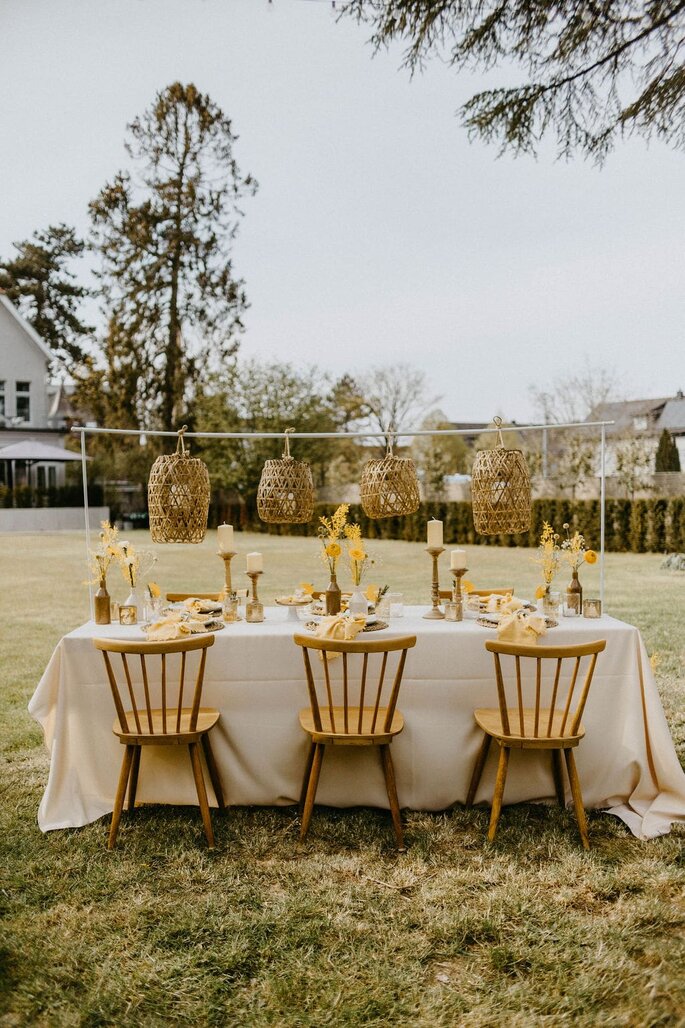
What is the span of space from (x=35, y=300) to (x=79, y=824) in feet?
61.8

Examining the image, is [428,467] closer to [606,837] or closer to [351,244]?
[351,244]

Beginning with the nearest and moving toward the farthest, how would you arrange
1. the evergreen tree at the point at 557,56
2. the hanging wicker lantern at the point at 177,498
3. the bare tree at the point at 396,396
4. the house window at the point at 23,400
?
the hanging wicker lantern at the point at 177,498, the evergreen tree at the point at 557,56, the house window at the point at 23,400, the bare tree at the point at 396,396

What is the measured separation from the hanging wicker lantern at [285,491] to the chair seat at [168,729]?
865 mm

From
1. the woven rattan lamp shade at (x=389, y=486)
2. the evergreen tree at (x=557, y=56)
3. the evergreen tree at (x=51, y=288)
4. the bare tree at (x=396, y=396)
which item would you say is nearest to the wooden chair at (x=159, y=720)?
the woven rattan lamp shade at (x=389, y=486)

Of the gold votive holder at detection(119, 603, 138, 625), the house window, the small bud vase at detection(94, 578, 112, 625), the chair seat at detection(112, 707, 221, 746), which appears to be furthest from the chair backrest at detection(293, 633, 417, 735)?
the house window

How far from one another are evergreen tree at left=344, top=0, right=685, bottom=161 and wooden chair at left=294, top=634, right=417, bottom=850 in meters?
4.33

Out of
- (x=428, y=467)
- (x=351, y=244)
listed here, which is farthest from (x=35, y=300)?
(x=428, y=467)

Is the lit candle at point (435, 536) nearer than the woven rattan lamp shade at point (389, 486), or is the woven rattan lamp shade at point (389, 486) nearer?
the woven rattan lamp shade at point (389, 486)

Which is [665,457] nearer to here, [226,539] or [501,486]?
[501,486]

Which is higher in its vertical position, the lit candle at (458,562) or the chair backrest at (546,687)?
the lit candle at (458,562)

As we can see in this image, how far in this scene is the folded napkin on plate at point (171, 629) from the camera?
2.93 meters

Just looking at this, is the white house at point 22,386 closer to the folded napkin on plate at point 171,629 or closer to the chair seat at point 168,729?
the folded napkin on plate at point 171,629

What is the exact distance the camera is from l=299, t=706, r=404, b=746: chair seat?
2.73 m

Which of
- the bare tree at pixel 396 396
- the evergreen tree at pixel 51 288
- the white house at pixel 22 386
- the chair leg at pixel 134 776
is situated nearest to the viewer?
the chair leg at pixel 134 776
